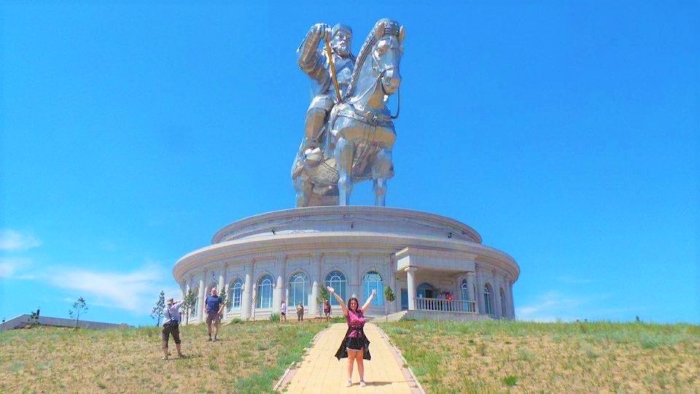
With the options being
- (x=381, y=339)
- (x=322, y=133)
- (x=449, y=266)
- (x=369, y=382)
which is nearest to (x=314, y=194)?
(x=322, y=133)

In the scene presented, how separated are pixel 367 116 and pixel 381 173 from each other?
383 cm

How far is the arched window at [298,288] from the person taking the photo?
30859 millimetres

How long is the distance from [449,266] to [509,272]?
9.06 m

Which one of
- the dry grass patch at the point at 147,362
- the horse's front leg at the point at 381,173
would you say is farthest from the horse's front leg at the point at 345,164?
the dry grass patch at the point at 147,362

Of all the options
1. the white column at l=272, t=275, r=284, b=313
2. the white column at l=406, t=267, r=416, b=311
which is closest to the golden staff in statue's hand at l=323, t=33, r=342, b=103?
the white column at l=272, t=275, r=284, b=313

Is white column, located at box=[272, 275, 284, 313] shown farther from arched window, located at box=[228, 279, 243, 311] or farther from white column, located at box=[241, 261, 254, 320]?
arched window, located at box=[228, 279, 243, 311]

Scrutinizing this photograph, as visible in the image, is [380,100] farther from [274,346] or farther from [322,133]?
[274,346]

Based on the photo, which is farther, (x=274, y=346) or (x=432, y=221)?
(x=432, y=221)

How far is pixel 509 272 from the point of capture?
1457 inches

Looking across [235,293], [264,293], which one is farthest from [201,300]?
[264,293]

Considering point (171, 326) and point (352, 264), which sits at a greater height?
point (352, 264)

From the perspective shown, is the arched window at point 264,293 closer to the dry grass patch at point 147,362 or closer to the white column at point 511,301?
the dry grass patch at point 147,362

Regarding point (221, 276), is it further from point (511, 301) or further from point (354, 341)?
point (354, 341)

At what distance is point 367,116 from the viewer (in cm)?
3547
